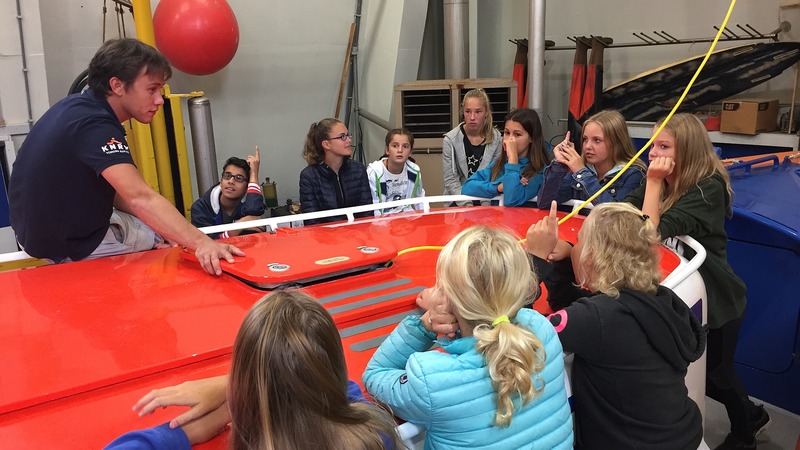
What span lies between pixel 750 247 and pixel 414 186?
1.56 m

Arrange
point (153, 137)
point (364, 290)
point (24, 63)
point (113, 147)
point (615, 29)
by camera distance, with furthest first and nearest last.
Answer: point (615, 29)
point (153, 137)
point (24, 63)
point (113, 147)
point (364, 290)

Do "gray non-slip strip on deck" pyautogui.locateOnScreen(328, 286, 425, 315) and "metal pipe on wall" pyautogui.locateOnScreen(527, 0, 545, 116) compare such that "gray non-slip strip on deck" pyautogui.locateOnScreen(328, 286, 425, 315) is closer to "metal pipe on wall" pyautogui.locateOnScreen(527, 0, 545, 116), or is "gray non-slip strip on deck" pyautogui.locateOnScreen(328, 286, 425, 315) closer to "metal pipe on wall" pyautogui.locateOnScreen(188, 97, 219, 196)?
"metal pipe on wall" pyautogui.locateOnScreen(188, 97, 219, 196)

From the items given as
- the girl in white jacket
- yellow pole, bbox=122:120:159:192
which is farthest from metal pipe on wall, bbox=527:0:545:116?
yellow pole, bbox=122:120:159:192

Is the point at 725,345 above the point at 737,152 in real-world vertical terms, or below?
below

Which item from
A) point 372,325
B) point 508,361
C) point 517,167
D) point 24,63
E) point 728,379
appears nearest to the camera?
point 508,361

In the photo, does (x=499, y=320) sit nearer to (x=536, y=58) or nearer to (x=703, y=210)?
(x=703, y=210)

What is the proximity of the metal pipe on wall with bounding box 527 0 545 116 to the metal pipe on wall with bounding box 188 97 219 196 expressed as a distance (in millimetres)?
2504

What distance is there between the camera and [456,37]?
18.3 ft

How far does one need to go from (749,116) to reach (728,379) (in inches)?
112

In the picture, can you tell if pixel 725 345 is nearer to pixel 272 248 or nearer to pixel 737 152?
pixel 272 248

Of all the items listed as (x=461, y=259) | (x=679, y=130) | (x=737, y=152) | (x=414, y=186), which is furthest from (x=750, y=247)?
(x=737, y=152)

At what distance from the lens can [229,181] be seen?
3100 millimetres

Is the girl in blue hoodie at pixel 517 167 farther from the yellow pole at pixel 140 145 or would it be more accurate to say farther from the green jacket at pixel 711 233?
the yellow pole at pixel 140 145

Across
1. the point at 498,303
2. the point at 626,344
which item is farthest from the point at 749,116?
the point at 498,303
